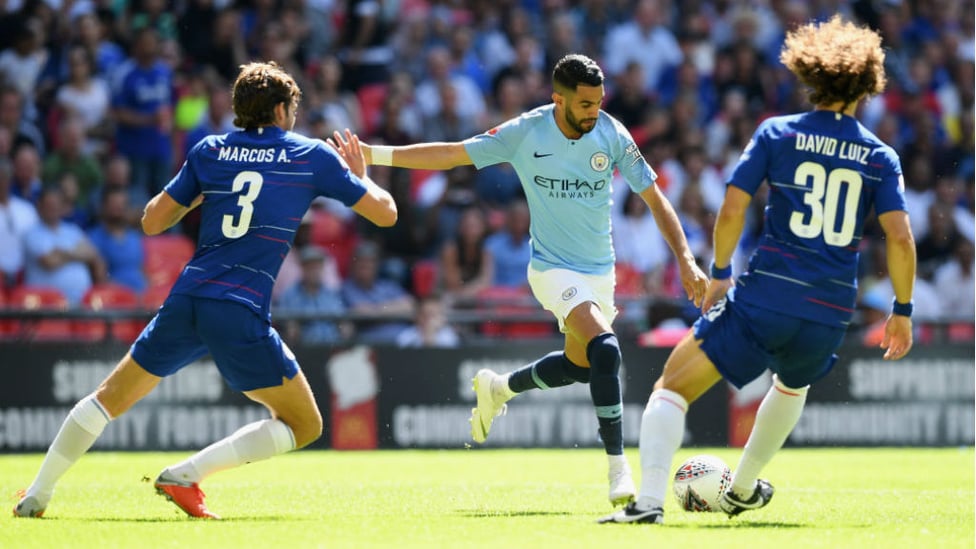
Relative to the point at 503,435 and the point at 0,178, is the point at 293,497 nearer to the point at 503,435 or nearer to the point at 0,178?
the point at 503,435

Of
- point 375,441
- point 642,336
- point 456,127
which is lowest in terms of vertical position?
point 375,441

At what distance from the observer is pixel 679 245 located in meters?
8.26

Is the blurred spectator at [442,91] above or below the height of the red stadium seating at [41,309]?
above

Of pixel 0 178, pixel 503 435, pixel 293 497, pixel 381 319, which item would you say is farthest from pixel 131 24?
pixel 293 497

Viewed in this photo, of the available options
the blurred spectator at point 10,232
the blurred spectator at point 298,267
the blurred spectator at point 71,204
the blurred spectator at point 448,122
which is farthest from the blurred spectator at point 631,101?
the blurred spectator at point 10,232

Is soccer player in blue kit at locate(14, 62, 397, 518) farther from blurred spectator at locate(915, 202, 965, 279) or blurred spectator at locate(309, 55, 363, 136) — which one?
blurred spectator at locate(915, 202, 965, 279)

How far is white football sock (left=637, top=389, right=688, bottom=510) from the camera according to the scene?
6.93m

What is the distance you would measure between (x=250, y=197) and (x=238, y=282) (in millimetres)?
427

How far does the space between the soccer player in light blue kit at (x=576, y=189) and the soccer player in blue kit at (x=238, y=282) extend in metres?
1.04

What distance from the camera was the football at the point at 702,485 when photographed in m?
8.13

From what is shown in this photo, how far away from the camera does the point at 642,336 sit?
14.8 metres

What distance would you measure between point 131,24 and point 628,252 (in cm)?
639

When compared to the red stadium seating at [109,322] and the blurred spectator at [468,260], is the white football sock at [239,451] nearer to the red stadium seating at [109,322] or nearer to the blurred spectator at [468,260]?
the red stadium seating at [109,322]

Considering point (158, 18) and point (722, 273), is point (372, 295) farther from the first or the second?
point (722, 273)
